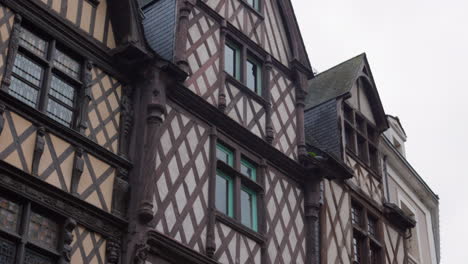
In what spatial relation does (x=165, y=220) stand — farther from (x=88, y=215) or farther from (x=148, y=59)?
(x=148, y=59)

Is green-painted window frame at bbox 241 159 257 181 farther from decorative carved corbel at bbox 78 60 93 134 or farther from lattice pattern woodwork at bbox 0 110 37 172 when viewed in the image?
lattice pattern woodwork at bbox 0 110 37 172

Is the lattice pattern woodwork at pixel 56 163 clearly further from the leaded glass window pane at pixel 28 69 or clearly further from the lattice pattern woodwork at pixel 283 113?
the lattice pattern woodwork at pixel 283 113

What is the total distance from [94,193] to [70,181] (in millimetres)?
444

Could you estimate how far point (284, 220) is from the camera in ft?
49.6

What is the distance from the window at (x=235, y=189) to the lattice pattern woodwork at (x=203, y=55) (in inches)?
38.3

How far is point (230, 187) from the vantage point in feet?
47.2

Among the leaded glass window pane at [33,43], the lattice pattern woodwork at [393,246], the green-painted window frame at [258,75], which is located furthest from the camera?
the lattice pattern woodwork at [393,246]

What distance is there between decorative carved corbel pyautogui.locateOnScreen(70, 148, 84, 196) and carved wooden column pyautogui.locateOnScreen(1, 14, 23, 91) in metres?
1.32

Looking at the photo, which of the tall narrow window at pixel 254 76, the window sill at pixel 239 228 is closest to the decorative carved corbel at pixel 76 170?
the window sill at pixel 239 228

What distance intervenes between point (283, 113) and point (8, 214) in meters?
6.81

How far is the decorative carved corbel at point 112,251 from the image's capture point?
38.2 ft

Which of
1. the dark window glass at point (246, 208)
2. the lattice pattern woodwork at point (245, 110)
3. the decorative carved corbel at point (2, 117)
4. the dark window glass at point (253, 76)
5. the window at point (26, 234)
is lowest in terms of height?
the window at point (26, 234)

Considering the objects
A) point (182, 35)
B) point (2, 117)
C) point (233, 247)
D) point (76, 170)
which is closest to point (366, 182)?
point (233, 247)

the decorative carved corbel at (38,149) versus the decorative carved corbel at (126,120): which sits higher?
the decorative carved corbel at (126,120)
